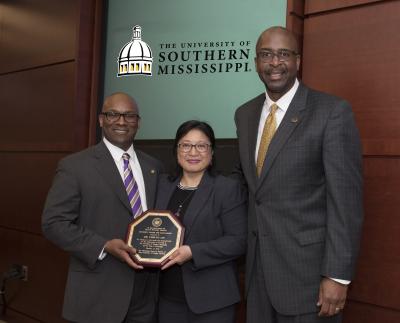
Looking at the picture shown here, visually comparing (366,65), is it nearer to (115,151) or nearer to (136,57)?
(115,151)

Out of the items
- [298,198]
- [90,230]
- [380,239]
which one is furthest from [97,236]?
[380,239]

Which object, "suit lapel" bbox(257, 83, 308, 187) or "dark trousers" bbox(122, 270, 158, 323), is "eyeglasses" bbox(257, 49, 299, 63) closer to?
"suit lapel" bbox(257, 83, 308, 187)

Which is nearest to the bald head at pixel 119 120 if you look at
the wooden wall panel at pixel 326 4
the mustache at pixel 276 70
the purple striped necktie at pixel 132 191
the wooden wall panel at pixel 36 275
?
the purple striped necktie at pixel 132 191

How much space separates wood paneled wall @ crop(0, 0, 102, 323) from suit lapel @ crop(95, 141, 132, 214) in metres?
1.19

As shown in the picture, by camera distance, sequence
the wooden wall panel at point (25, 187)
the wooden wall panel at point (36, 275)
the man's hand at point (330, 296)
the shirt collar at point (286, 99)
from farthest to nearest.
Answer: the wooden wall panel at point (25, 187) < the wooden wall panel at point (36, 275) < the shirt collar at point (286, 99) < the man's hand at point (330, 296)

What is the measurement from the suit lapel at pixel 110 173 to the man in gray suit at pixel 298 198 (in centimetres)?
54

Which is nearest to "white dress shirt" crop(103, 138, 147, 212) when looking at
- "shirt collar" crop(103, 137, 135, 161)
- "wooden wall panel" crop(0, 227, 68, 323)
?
"shirt collar" crop(103, 137, 135, 161)

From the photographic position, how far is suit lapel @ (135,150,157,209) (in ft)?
7.10

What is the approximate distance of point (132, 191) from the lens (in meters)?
2.14

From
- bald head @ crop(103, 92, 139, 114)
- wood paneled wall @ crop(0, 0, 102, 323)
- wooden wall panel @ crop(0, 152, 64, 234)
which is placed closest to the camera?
bald head @ crop(103, 92, 139, 114)

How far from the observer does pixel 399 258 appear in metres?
2.06

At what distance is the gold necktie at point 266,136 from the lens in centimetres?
186

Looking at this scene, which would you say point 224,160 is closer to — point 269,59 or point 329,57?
point 329,57

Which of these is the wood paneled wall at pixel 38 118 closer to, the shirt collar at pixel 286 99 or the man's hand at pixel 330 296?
the shirt collar at pixel 286 99
